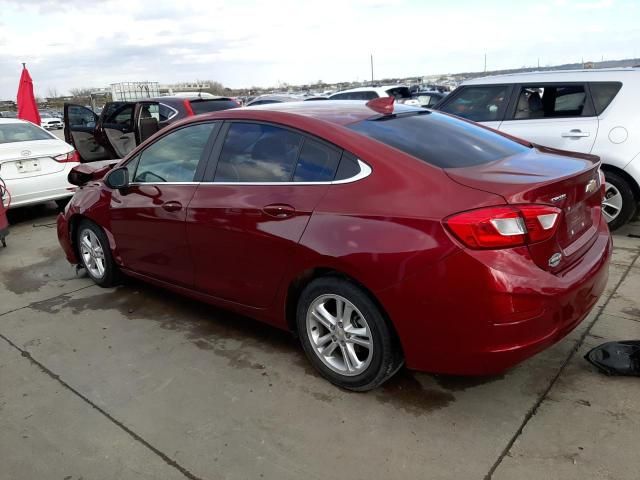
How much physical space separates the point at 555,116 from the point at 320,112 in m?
3.79

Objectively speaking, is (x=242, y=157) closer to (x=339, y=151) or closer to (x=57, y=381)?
(x=339, y=151)

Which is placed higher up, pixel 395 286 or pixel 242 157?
A: pixel 242 157

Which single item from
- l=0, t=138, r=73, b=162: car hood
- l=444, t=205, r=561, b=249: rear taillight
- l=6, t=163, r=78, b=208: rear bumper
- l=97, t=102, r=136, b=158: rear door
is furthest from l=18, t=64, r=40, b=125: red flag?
l=444, t=205, r=561, b=249: rear taillight

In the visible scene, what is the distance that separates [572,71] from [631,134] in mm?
1165

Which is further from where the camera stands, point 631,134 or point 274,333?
point 631,134

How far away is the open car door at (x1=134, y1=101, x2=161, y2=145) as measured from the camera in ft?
30.1

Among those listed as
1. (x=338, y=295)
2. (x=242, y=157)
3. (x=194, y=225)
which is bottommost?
(x=338, y=295)

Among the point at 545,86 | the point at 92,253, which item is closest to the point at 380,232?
the point at 92,253

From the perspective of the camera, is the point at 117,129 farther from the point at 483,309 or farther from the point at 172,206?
the point at 483,309

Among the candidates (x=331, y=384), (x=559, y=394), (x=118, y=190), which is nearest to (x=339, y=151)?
(x=331, y=384)

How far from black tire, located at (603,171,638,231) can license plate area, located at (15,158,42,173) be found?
7132mm

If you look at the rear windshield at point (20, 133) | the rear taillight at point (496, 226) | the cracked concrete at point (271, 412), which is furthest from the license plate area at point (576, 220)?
the rear windshield at point (20, 133)

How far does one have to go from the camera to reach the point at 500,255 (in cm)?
236

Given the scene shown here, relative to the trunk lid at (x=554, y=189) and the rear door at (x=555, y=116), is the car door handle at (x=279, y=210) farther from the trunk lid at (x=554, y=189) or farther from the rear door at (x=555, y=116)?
the rear door at (x=555, y=116)
